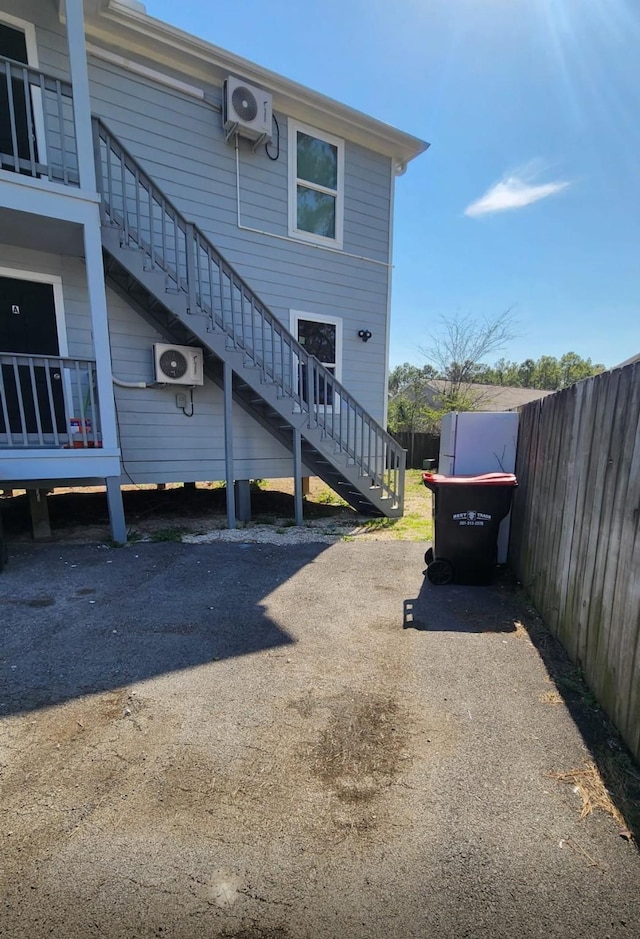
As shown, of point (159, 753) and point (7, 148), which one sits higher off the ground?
point (7, 148)

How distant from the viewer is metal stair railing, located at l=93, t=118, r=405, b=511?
512 centimetres

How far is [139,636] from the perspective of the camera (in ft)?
9.75

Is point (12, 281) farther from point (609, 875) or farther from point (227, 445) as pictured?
point (609, 875)

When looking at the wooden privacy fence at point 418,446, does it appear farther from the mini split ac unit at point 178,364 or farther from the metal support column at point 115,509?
the metal support column at point 115,509

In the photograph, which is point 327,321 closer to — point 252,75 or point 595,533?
point 252,75

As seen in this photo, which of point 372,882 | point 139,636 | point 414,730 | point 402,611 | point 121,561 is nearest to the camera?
point 372,882

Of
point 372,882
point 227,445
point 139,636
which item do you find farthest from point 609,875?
point 227,445

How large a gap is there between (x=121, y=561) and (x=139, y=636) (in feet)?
5.92

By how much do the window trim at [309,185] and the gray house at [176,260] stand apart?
0.02m

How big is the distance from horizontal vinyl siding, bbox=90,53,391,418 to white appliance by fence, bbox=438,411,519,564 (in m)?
3.64

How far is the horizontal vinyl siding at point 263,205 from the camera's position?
5.72 meters

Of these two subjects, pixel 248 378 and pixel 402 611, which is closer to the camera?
pixel 402 611

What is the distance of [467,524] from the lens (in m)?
3.90

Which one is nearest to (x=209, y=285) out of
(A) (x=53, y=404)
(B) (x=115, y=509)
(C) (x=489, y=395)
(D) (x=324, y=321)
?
(D) (x=324, y=321)
